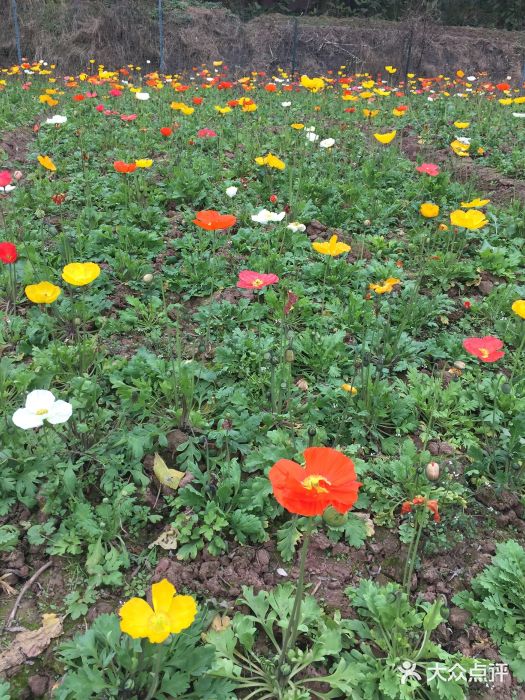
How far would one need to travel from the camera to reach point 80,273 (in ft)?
7.21

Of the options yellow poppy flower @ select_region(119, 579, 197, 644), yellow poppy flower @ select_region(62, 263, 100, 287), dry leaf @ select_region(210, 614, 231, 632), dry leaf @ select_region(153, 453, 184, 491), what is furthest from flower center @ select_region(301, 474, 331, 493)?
yellow poppy flower @ select_region(62, 263, 100, 287)

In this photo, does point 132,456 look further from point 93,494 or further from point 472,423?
point 472,423

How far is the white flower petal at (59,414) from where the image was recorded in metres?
1.63

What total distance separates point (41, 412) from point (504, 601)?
1.57 m

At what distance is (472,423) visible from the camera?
2.33m

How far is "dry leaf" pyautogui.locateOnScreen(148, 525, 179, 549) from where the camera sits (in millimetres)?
1848

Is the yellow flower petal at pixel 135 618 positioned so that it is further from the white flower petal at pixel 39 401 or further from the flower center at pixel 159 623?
the white flower petal at pixel 39 401

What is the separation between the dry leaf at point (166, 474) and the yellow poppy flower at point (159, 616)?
83 centimetres

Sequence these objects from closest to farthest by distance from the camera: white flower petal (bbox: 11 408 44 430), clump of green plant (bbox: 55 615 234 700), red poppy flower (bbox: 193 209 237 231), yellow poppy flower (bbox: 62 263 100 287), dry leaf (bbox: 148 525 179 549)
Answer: clump of green plant (bbox: 55 615 234 700)
white flower petal (bbox: 11 408 44 430)
dry leaf (bbox: 148 525 179 549)
yellow poppy flower (bbox: 62 263 100 287)
red poppy flower (bbox: 193 209 237 231)

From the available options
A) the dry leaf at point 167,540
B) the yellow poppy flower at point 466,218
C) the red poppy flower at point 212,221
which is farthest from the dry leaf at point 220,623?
the yellow poppy flower at point 466,218

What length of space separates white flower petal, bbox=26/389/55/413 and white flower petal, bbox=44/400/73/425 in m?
0.03

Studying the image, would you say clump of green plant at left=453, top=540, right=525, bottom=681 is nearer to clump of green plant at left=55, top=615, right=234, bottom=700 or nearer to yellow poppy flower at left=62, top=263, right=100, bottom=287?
clump of green plant at left=55, top=615, right=234, bottom=700

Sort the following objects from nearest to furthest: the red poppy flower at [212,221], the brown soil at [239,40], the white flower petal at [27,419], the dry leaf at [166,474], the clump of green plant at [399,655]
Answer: the clump of green plant at [399,655], the white flower petal at [27,419], the dry leaf at [166,474], the red poppy flower at [212,221], the brown soil at [239,40]

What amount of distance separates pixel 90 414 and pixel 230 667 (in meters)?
1.12
